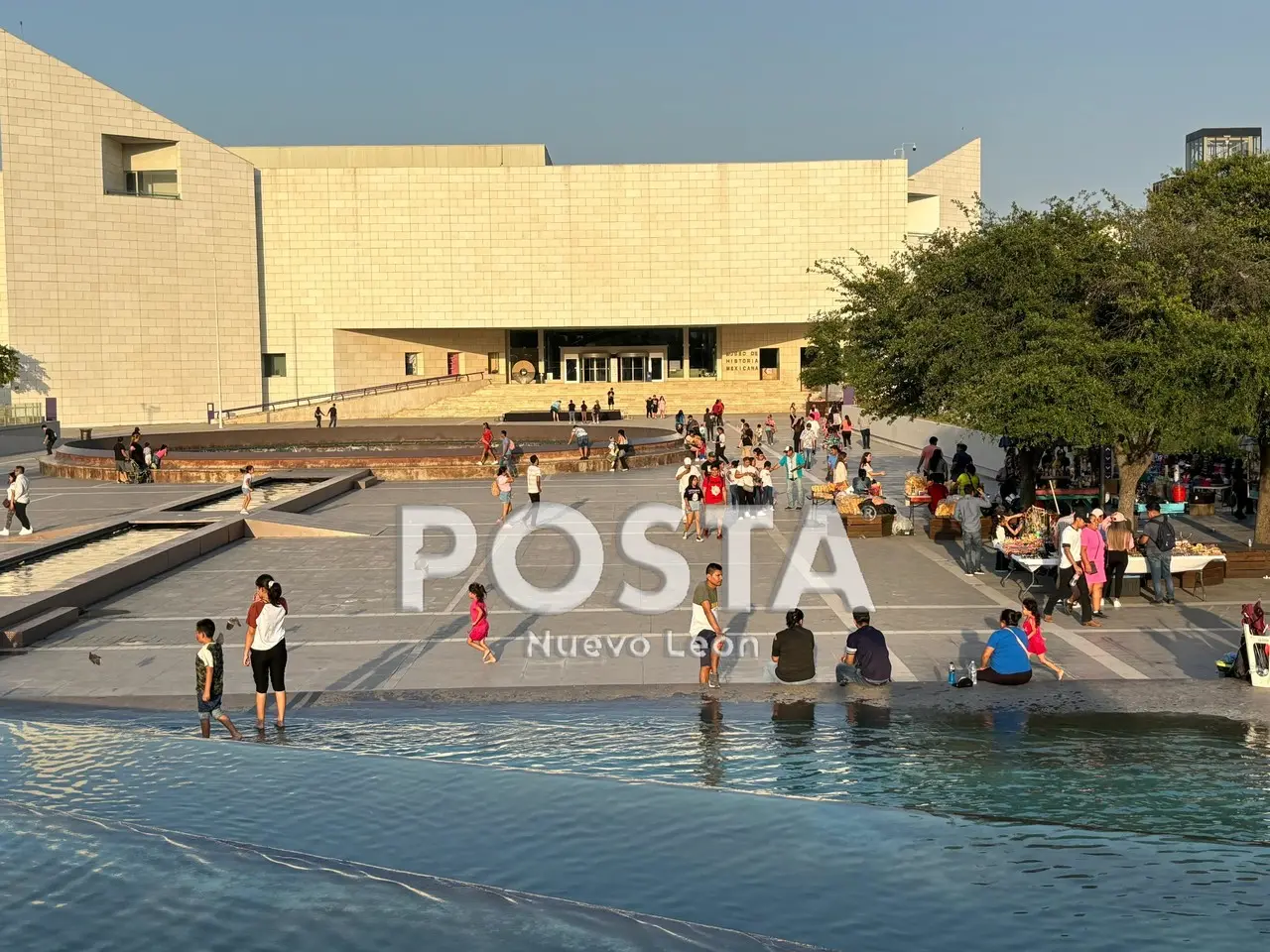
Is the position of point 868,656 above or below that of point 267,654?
below

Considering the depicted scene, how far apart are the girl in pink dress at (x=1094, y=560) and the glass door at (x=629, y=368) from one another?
234 feet

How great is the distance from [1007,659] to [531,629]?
5600 mm

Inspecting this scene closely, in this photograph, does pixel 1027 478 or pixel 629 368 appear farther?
pixel 629 368

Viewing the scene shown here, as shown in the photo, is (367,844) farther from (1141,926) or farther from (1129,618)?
(1129,618)

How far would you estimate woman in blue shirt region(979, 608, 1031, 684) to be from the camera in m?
11.7

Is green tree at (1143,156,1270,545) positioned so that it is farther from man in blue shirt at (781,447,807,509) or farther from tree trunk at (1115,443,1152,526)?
man in blue shirt at (781,447,807,509)

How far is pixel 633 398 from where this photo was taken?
7450 centimetres

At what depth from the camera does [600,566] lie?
63.4ft

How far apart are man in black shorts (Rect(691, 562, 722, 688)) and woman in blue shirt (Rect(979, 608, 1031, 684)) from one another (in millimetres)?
2416

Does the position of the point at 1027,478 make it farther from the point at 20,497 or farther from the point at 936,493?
the point at 20,497

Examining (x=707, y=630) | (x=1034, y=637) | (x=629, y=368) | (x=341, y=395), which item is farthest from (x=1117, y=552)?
(x=629, y=368)

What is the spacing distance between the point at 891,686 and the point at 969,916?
5062mm

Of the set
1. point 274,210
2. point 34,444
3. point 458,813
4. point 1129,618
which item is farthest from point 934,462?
point 274,210

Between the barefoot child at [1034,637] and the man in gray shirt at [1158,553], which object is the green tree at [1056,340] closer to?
the man in gray shirt at [1158,553]
